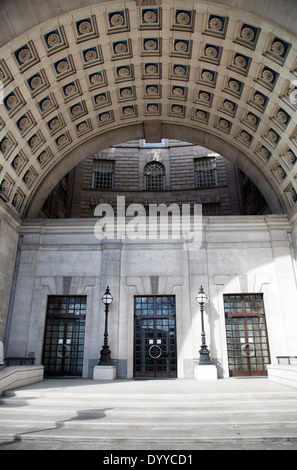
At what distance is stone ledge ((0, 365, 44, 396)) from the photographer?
1132 centimetres

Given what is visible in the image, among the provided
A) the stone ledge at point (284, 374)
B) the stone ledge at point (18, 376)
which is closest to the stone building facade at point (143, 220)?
the stone ledge at point (284, 374)

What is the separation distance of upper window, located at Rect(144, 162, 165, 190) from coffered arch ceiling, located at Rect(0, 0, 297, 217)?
21.5 ft

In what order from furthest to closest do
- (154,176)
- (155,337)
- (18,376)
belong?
1. (154,176)
2. (155,337)
3. (18,376)

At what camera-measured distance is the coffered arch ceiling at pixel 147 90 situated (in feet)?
48.3

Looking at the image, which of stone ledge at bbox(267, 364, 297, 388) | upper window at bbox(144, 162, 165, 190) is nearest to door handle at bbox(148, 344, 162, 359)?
stone ledge at bbox(267, 364, 297, 388)

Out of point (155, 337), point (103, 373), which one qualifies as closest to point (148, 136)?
point (155, 337)

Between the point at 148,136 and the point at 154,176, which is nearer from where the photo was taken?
the point at 148,136

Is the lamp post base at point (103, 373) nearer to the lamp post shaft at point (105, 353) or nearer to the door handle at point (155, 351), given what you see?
the lamp post shaft at point (105, 353)

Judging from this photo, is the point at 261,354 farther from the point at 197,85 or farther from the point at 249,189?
the point at 197,85

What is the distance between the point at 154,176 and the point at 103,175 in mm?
4600

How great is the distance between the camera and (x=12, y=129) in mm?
16375

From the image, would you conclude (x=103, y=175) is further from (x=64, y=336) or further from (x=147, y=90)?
(x=64, y=336)

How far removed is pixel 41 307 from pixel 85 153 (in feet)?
35.0

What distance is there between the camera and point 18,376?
488 inches
